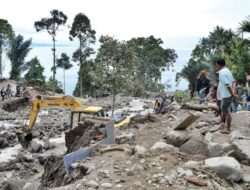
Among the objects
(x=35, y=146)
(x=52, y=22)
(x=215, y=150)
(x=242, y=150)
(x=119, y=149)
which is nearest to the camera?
(x=242, y=150)

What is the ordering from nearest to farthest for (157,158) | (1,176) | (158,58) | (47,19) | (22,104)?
(157,158) < (1,176) < (22,104) < (47,19) < (158,58)

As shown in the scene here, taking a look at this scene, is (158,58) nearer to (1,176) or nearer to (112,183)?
(1,176)

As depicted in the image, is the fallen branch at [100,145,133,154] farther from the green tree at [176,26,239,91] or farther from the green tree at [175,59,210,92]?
the green tree at [175,59,210,92]

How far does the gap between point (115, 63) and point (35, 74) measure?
41.1 m

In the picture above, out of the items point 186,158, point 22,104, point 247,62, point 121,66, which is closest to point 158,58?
point 22,104

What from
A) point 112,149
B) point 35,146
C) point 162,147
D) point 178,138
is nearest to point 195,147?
point 162,147

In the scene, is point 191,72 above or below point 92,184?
above

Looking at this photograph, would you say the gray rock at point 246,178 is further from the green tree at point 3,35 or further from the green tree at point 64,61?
the green tree at point 64,61

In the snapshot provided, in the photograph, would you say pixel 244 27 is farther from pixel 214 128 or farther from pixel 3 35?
pixel 3 35

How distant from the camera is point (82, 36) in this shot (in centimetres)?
5634

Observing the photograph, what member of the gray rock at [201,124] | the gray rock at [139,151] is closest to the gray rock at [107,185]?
the gray rock at [139,151]

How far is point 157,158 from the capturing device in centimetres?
805

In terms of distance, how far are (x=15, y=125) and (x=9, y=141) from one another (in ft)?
19.7

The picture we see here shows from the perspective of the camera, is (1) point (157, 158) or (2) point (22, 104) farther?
(2) point (22, 104)
